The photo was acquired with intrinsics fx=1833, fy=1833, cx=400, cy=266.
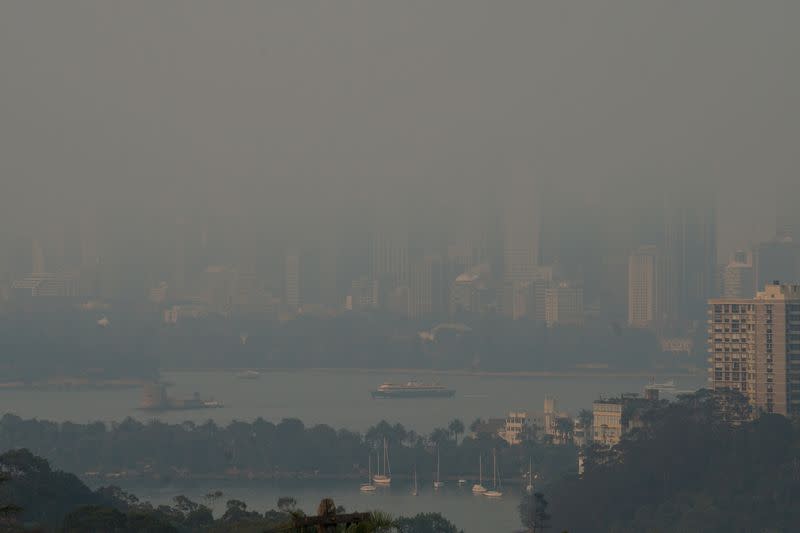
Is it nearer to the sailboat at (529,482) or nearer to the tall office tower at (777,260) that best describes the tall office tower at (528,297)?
the tall office tower at (777,260)

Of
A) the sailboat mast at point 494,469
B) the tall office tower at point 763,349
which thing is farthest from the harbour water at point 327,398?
the tall office tower at point 763,349

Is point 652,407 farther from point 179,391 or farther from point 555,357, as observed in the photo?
point 555,357

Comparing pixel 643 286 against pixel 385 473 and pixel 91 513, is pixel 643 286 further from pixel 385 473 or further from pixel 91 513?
pixel 91 513

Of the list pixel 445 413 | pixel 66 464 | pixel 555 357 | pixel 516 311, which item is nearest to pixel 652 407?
pixel 66 464

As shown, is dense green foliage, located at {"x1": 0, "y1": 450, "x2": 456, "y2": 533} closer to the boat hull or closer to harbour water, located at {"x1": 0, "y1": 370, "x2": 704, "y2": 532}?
harbour water, located at {"x1": 0, "y1": 370, "x2": 704, "y2": 532}

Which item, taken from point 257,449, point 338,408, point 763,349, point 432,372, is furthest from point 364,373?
point 763,349
